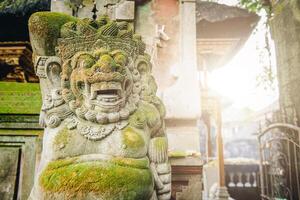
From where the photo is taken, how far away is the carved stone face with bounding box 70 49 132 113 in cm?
190

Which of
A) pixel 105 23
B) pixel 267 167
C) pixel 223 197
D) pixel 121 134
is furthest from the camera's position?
pixel 223 197

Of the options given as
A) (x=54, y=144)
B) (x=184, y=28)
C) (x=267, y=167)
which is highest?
(x=184, y=28)

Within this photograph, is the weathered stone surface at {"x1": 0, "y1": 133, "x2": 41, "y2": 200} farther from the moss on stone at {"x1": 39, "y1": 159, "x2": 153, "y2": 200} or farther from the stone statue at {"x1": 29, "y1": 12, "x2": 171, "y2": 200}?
the moss on stone at {"x1": 39, "y1": 159, "x2": 153, "y2": 200}

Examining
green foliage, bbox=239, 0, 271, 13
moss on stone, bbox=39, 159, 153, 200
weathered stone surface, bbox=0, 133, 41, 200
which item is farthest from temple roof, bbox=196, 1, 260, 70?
moss on stone, bbox=39, 159, 153, 200

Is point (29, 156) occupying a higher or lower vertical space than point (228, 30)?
lower

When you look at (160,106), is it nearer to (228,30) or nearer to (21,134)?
(21,134)

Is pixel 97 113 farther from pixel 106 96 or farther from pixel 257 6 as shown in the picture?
pixel 257 6

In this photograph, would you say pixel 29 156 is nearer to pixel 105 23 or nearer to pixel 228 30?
pixel 105 23

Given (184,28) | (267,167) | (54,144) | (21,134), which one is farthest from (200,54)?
(54,144)

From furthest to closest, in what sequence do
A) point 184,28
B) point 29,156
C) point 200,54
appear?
point 200,54
point 184,28
point 29,156

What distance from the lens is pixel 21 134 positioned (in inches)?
121

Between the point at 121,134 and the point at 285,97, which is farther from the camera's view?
the point at 285,97

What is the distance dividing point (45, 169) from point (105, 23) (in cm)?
121

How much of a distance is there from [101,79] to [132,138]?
0.49m
